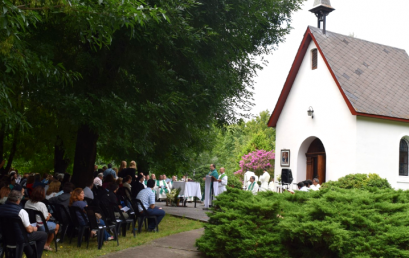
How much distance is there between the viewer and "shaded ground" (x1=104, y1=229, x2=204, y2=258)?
7.89m

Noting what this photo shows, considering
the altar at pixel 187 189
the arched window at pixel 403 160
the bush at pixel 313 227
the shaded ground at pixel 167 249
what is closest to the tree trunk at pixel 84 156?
the shaded ground at pixel 167 249

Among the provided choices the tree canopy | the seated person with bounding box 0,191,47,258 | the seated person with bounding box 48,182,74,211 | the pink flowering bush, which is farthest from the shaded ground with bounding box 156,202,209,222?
the pink flowering bush

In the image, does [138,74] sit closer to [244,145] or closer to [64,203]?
[64,203]

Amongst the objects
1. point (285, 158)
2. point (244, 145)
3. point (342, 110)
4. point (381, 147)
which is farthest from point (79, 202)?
point (244, 145)

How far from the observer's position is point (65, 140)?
1474 centimetres

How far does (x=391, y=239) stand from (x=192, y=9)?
22.7 ft

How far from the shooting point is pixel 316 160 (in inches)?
816

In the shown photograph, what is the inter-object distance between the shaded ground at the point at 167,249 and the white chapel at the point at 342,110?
10662mm

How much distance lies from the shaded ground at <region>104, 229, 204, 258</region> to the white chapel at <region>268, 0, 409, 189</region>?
10.7 metres

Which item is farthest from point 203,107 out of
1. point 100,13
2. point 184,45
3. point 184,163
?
point 184,163

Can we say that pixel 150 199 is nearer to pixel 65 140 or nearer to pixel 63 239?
pixel 63 239

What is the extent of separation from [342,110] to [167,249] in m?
12.5

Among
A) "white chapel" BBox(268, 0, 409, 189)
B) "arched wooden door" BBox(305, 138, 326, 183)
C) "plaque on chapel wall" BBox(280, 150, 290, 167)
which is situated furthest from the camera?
Answer: "plaque on chapel wall" BBox(280, 150, 290, 167)

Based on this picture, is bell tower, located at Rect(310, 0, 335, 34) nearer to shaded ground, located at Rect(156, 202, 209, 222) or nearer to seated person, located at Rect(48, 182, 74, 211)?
shaded ground, located at Rect(156, 202, 209, 222)
